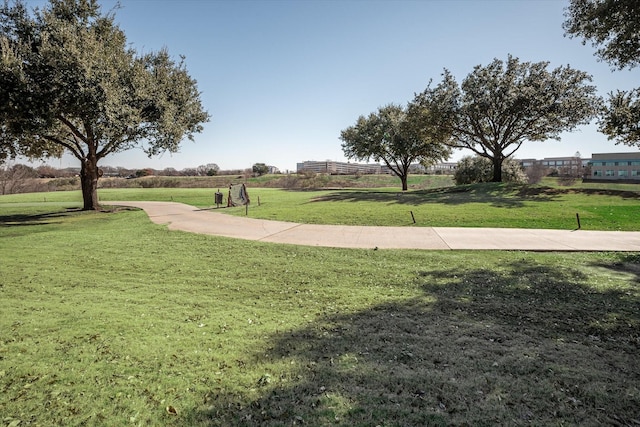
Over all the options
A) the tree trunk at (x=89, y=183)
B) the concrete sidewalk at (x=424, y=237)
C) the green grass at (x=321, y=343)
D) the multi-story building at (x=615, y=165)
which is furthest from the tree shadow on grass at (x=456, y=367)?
the multi-story building at (x=615, y=165)

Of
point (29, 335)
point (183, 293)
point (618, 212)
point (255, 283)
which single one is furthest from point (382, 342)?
point (618, 212)

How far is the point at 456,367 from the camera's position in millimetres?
3523

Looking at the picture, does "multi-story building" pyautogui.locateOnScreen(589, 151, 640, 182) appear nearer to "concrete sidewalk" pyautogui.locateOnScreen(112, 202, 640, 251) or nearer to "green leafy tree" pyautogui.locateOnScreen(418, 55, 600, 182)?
"green leafy tree" pyautogui.locateOnScreen(418, 55, 600, 182)

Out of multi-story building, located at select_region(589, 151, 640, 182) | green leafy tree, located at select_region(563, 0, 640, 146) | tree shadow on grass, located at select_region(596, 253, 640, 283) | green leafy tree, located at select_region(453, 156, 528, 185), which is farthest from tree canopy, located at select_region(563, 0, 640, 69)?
multi-story building, located at select_region(589, 151, 640, 182)

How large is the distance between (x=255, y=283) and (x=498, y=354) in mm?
4392

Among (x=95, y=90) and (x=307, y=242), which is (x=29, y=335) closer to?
(x=307, y=242)

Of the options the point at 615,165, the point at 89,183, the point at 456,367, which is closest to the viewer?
the point at 456,367

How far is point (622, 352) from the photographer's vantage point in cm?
391

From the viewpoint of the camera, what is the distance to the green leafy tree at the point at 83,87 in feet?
49.7

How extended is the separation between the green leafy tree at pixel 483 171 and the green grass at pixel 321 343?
33.9m

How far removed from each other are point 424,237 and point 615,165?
99.7 metres

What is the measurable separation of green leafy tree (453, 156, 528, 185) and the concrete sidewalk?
1152 inches

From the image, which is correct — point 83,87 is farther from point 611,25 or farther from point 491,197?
point 491,197

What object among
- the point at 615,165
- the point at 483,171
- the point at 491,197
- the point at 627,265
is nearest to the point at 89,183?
the point at 627,265
